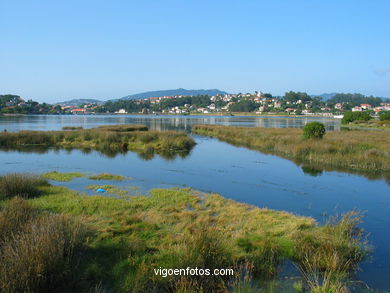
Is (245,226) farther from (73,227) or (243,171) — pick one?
(243,171)

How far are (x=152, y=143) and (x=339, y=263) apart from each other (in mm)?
28043

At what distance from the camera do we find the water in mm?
12671

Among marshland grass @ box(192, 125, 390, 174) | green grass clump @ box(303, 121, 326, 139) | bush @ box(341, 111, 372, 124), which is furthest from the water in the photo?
bush @ box(341, 111, 372, 124)

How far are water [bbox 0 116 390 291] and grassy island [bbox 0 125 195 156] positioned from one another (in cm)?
371

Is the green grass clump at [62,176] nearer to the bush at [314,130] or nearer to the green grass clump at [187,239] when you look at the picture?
the green grass clump at [187,239]

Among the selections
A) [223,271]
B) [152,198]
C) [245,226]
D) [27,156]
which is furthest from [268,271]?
[27,156]

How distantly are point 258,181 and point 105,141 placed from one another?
2093 cm

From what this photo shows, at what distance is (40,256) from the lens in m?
5.92

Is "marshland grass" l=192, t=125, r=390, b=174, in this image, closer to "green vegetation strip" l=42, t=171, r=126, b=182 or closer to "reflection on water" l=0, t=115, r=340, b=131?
"green vegetation strip" l=42, t=171, r=126, b=182

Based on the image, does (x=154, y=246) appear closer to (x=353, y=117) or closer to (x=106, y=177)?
(x=106, y=177)

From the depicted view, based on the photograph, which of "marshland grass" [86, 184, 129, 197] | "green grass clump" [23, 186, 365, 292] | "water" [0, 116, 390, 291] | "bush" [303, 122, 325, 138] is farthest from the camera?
"bush" [303, 122, 325, 138]

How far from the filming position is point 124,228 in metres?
9.69

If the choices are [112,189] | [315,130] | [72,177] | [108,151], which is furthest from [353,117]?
[112,189]

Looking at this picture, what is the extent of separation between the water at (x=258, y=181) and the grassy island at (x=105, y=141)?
12.2 feet
